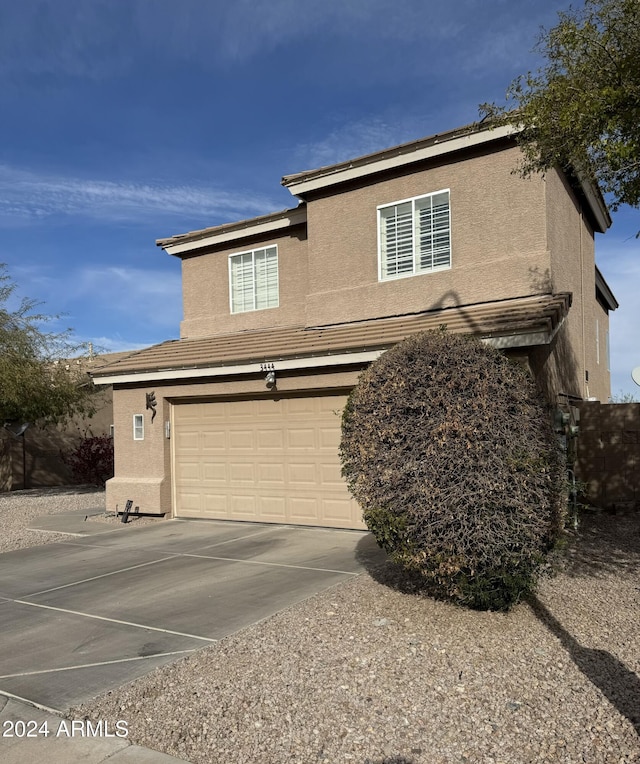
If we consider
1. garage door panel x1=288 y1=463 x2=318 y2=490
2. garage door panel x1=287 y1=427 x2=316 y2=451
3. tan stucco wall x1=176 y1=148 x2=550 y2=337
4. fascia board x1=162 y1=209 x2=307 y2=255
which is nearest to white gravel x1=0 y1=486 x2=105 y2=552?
garage door panel x1=288 y1=463 x2=318 y2=490

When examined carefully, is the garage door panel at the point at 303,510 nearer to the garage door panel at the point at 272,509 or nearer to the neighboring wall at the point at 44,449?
the garage door panel at the point at 272,509

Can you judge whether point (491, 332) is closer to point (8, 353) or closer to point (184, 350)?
point (184, 350)

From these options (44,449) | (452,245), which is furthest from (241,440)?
(44,449)

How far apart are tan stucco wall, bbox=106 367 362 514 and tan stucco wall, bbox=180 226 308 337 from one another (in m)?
2.51

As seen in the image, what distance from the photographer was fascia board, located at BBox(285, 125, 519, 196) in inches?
434

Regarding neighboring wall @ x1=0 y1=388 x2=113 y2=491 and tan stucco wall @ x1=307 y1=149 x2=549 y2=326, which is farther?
neighboring wall @ x1=0 y1=388 x2=113 y2=491

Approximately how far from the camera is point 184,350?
46.5ft

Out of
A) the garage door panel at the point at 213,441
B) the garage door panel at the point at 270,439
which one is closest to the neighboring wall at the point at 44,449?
the garage door panel at the point at 213,441

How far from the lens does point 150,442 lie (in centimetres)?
1335

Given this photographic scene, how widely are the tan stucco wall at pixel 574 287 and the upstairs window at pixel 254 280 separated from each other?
5.96 metres

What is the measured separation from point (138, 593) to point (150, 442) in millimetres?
5981

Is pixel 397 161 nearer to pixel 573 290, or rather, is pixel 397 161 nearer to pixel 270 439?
pixel 573 290

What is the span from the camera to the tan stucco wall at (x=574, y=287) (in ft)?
37.0

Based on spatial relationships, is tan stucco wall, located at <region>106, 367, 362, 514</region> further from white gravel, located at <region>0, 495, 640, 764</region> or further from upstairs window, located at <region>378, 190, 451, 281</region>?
white gravel, located at <region>0, 495, 640, 764</region>
